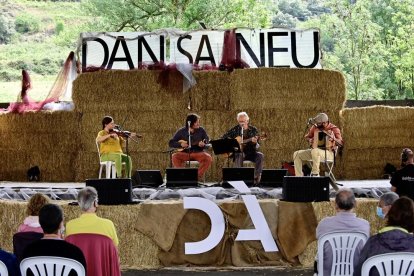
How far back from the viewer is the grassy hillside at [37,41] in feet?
104

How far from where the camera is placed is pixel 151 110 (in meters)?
15.0

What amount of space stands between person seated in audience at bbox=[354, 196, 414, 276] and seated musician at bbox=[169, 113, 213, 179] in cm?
696

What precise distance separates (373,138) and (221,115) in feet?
8.12

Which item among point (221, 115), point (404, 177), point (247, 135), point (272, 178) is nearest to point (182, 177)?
point (272, 178)

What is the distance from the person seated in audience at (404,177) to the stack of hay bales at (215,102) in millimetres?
4707

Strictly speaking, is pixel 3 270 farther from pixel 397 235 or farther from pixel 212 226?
pixel 212 226

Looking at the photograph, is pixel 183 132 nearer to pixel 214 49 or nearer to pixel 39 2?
pixel 214 49

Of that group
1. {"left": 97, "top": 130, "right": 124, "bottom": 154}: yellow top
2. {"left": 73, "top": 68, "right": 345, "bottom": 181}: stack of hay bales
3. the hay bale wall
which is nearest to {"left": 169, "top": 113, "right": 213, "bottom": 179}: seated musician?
{"left": 97, "top": 130, "right": 124, "bottom": 154}: yellow top

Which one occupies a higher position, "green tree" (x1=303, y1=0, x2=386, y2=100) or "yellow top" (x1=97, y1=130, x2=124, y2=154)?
"green tree" (x1=303, y1=0, x2=386, y2=100)

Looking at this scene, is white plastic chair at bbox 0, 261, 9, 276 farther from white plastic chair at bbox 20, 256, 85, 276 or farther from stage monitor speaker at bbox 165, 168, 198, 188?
stage monitor speaker at bbox 165, 168, 198, 188

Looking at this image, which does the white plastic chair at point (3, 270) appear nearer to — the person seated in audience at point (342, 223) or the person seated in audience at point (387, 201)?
the person seated in audience at point (342, 223)

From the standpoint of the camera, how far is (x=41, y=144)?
15477 millimetres

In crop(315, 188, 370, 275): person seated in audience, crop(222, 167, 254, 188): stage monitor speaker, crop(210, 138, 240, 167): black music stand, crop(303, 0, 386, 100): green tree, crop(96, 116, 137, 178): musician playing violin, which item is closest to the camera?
crop(315, 188, 370, 275): person seated in audience

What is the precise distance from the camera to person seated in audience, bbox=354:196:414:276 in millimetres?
5742
